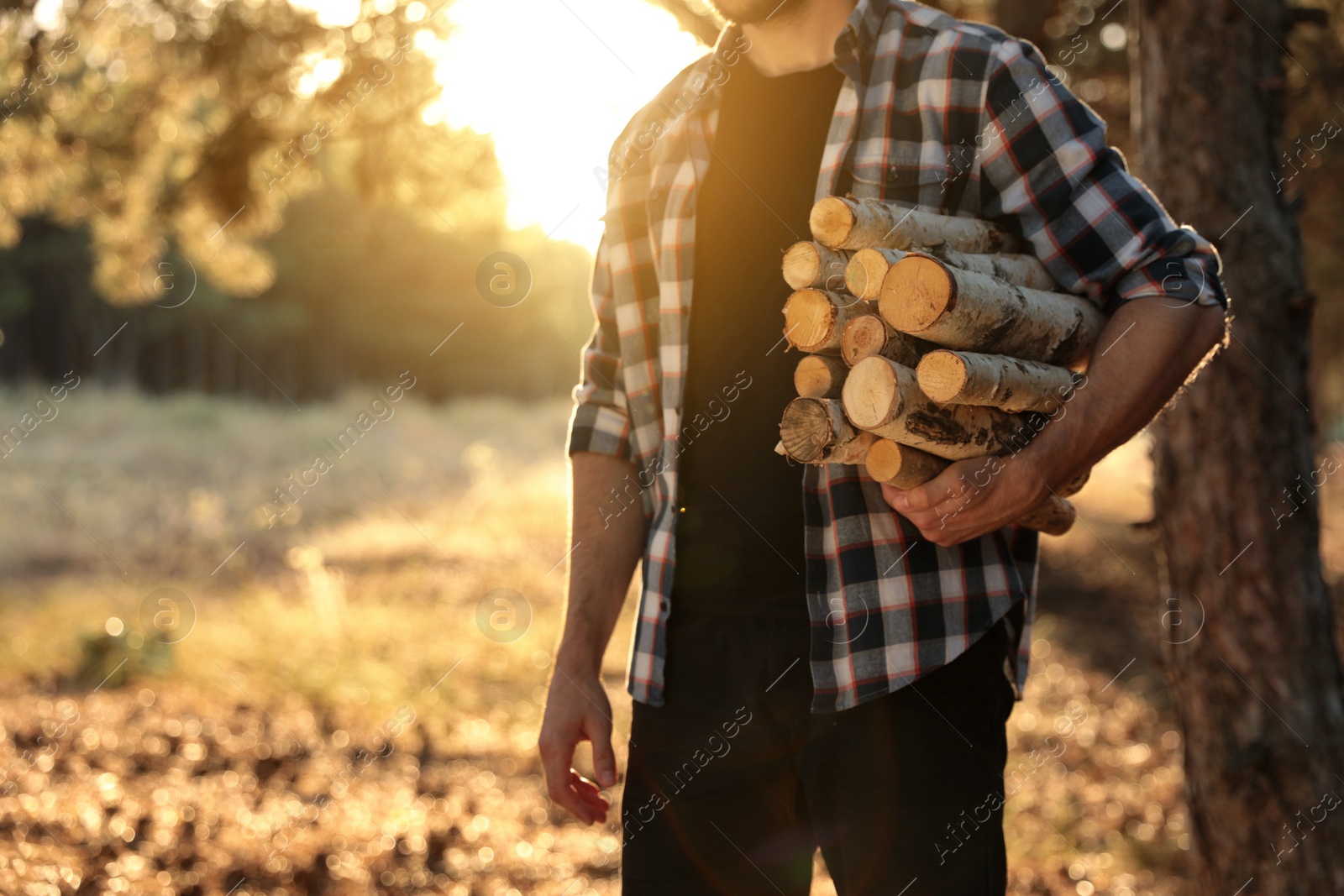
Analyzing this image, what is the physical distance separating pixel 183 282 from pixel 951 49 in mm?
27246

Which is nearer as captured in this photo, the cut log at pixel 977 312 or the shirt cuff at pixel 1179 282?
the cut log at pixel 977 312

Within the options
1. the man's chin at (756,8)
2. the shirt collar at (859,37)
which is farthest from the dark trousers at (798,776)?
the man's chin at (756,8)

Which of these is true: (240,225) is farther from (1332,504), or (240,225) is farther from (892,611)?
(1332,504)

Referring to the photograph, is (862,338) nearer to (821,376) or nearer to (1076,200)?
(821,376)

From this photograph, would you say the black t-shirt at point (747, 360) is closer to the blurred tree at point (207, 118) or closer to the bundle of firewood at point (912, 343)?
the bundle of firewood at point (912, 343)

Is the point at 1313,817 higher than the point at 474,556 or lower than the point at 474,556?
lower

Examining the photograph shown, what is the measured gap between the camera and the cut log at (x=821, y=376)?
152 cm

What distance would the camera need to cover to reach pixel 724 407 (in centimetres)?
179

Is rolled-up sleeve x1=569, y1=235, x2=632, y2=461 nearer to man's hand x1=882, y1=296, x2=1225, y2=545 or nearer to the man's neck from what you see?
the man's neck

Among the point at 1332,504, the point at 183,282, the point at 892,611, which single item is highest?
the point at 183,282

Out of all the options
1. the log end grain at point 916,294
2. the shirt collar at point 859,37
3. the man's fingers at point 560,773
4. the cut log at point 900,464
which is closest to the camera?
the log end grain at point 916,294

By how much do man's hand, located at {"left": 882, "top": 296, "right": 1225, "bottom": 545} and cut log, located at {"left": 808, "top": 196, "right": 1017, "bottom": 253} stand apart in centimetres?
31

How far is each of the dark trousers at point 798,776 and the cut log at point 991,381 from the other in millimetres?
427

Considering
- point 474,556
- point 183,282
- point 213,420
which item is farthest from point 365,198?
point 183,282
